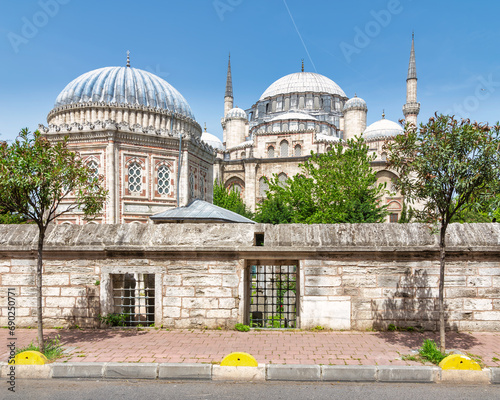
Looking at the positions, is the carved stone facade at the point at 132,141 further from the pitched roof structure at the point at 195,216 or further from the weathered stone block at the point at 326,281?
the weathered stone block at the point at 326,281

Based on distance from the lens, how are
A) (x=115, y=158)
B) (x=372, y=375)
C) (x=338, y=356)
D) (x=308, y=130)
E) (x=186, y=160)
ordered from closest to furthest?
(x=372, y=375) → (x=338, y=356) → (x=115, y=158) → (x=186, y=160) → (x=308, y=130)

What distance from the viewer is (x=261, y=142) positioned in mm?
46062

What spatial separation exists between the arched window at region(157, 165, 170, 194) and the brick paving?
41.1 ft

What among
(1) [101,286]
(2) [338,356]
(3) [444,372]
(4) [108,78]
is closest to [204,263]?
(1) [101,286]

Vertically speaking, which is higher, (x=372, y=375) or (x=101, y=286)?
(x=101, y=286)

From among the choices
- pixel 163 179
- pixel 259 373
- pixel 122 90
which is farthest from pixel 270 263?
pixel 122 90

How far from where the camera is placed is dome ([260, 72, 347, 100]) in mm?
61656

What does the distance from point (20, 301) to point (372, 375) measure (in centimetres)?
653

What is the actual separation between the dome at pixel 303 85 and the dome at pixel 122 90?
1631 inches

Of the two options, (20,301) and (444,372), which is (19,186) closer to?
(20,301)

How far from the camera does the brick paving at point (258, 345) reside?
17.1 ft

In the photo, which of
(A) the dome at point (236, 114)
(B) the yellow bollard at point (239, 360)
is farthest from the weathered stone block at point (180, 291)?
(A) the dome at point (236, 114)

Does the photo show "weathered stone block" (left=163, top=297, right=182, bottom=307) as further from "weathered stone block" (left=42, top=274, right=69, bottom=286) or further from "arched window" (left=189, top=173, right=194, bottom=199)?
"arched window" (left=189, top=173, right=194, bottom=199)

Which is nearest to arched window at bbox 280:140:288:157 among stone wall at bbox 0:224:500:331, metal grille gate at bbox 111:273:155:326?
metal grille gate at bbox 111:273:155:326
